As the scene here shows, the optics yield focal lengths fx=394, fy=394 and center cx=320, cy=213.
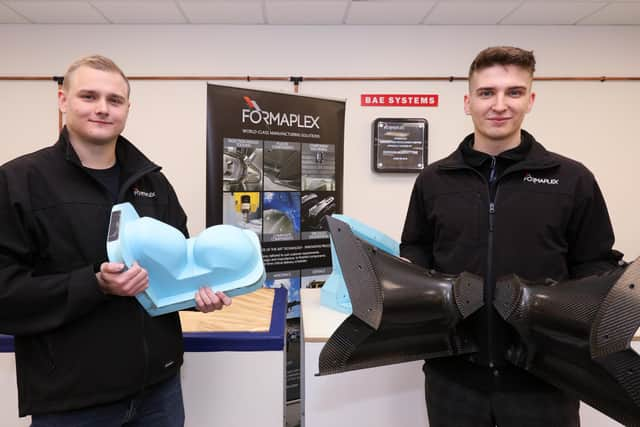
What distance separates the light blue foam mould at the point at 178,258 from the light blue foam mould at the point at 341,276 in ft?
1.90

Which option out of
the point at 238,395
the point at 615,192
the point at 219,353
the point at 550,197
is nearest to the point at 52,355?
the point at 219,353

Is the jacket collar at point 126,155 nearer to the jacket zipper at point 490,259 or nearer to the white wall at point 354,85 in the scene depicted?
the jacket zipper at point 490,259

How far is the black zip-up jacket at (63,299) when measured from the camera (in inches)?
40.3

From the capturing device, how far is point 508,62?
4.19 ft

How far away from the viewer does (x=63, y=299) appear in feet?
3.36

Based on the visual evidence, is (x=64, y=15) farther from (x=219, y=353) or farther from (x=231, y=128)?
(x=219, y=353)

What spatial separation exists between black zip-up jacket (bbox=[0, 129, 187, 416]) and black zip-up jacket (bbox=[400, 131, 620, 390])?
3.22 ft

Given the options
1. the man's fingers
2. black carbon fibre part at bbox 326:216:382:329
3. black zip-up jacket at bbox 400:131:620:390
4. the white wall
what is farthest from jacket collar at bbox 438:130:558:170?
the white wall

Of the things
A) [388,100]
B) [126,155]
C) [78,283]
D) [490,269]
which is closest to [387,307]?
[490,269]

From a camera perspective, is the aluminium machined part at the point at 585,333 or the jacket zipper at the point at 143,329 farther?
the jacket zipper at the point at 143,329

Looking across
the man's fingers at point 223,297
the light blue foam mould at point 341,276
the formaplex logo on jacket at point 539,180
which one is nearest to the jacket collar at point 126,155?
the man's fingers at point 223,297

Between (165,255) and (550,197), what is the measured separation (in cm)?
118

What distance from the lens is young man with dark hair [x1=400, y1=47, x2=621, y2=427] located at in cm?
120

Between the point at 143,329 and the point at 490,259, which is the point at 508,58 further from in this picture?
the point at 143,329
